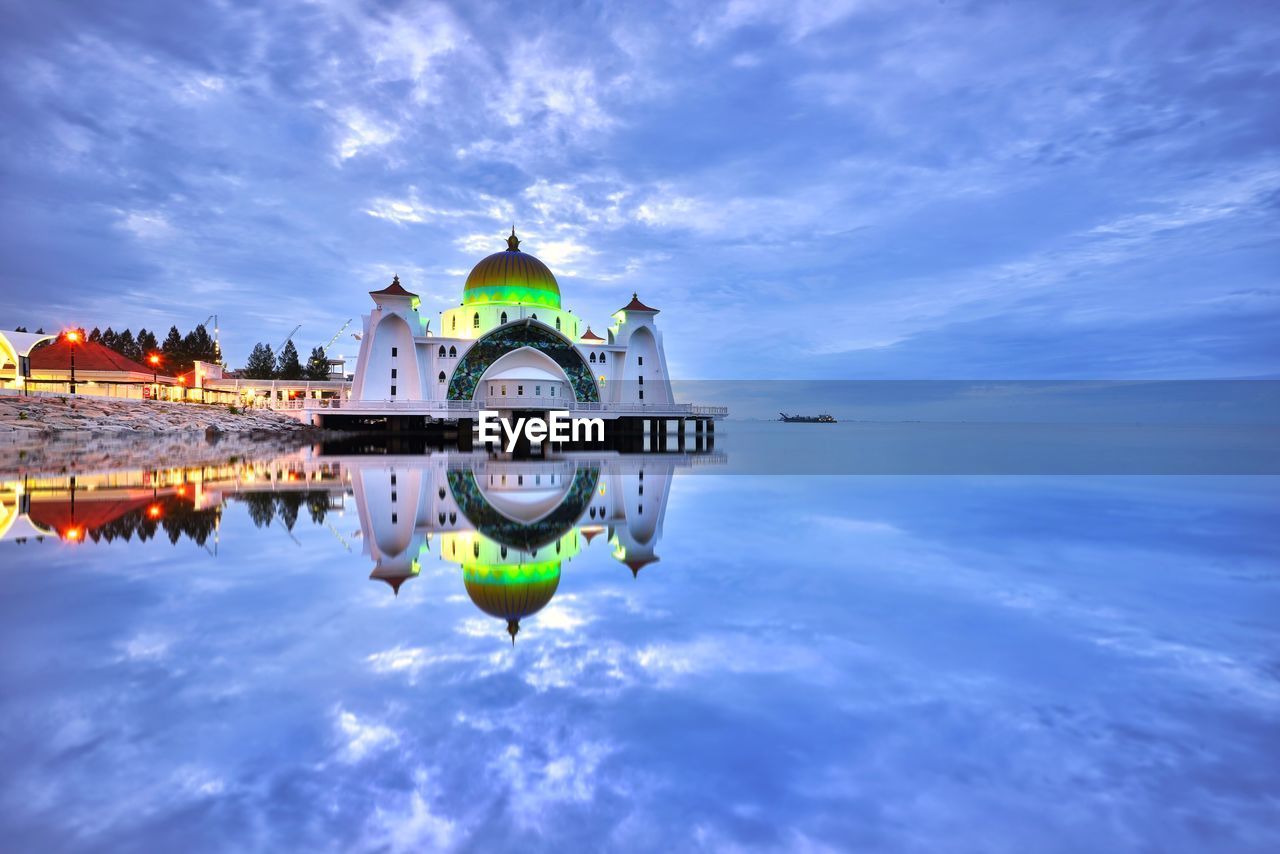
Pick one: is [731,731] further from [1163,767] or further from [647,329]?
[647,329]

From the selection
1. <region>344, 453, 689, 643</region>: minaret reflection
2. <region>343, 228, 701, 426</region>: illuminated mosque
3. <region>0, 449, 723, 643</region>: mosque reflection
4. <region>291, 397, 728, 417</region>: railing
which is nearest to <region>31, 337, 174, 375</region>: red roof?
<region>291, 397, 728, 417</region>: railing

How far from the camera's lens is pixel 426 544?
7.18 metres

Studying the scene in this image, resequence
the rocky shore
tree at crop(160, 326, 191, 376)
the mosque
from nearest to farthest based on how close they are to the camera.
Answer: the rocky shore
the mosque
tree at crop(160, 326, 191, 376)

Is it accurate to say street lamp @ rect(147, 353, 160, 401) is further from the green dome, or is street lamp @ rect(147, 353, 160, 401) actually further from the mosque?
the green dome

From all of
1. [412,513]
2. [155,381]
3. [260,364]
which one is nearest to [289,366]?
[260,364]

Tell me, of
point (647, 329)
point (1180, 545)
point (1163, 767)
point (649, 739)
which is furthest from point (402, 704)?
point (647, 329)

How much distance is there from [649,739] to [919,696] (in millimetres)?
1487

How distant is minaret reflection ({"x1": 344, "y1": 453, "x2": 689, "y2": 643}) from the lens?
18.8 feet

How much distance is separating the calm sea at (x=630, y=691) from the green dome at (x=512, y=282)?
3744cm

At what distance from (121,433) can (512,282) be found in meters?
22.7

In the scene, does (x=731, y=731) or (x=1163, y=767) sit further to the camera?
(x=731, y=731)

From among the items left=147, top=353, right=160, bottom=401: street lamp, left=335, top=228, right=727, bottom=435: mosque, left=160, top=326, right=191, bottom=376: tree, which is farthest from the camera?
left=160, top=326, right=191, bottom=376: tree

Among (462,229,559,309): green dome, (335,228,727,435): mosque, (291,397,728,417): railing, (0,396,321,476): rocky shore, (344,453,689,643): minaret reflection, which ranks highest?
(462,229,559,309): green dome

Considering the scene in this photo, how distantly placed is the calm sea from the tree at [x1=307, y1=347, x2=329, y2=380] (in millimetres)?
89987
